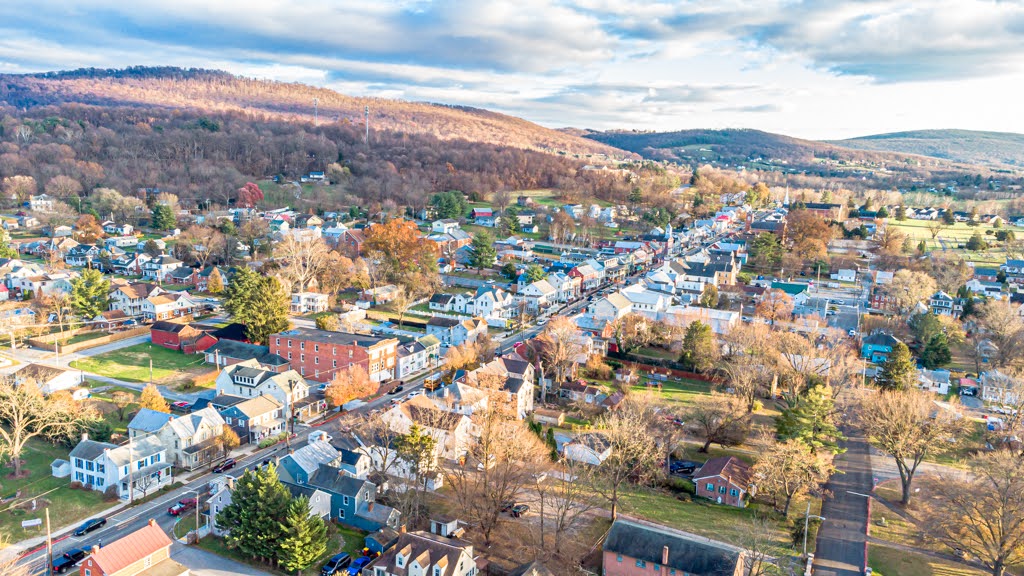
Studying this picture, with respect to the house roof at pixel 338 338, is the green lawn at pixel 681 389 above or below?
below


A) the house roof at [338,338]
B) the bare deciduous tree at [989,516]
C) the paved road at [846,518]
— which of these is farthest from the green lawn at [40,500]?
the bare deciduous tree at [989,516]

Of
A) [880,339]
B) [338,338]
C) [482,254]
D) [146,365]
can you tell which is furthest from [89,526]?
[880,339]

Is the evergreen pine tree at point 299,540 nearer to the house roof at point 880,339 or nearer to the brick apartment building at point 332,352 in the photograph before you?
the brick apartment building at point 332,352

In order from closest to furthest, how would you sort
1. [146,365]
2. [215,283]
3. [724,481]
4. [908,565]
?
[908,565] < [724,481] < [146,365] < [215,283]

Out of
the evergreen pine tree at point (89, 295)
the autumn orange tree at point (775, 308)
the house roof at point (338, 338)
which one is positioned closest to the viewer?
the house roof at point (338, 338)

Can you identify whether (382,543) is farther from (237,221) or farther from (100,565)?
(237,221)

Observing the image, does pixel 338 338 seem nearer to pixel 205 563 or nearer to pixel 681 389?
pixel 205 563

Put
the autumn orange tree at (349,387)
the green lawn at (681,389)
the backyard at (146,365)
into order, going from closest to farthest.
Result: the autumn orange tree at (349,387) < the green lawn at (681,389) < the backyard at (146,365)
